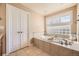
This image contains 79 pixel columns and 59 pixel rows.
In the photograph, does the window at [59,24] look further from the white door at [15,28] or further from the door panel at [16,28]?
the door panel at [16,28]

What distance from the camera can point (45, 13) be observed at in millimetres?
2131

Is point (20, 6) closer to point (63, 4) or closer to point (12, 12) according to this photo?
point (12, 12)

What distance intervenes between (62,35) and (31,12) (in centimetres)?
83

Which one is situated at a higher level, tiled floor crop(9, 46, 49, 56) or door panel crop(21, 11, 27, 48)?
door panel crop(21, 11, 27, 48)

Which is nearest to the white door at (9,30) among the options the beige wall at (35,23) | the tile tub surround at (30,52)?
the tile tub surround at (30,52)

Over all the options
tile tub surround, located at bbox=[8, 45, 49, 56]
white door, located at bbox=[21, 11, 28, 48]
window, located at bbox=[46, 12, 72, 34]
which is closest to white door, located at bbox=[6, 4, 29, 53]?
Result: white door, located at bbox=[21, 11, 28, 48]

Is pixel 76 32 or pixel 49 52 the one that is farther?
pixel 49 52

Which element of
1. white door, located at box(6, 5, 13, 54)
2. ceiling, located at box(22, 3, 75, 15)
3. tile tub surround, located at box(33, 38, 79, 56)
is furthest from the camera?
white door, located at box(6, 5, 13, 54)

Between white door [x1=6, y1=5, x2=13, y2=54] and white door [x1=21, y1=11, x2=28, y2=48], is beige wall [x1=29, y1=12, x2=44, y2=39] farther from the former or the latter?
white door [x1=6, y1=5, x2=13, y2=54]

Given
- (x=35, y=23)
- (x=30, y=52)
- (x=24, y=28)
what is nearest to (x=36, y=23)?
(x=35, y=23)

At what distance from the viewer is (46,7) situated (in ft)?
6.87

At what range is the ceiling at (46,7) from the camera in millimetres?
1992

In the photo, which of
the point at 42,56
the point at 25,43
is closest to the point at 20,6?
the point at 25,43

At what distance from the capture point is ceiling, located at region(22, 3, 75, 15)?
1.99 metres
